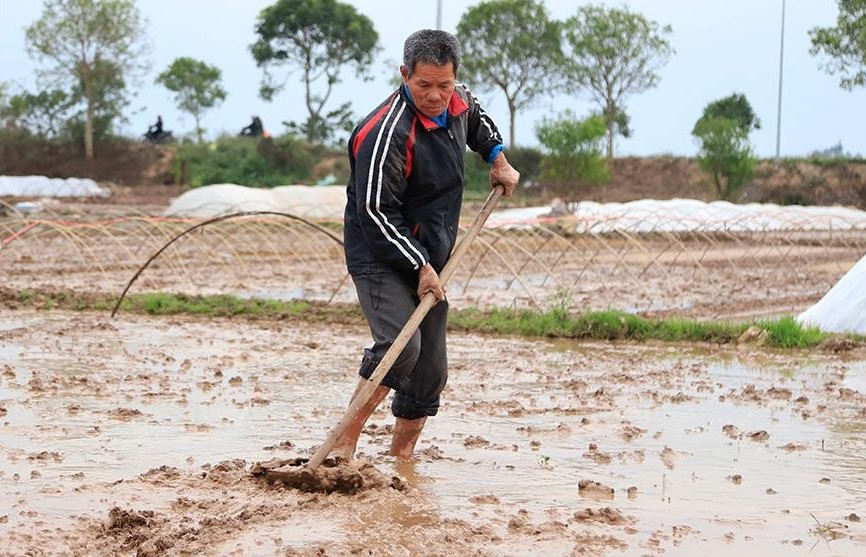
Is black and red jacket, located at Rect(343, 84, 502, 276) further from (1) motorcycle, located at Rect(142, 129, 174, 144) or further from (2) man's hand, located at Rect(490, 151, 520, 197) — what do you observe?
(1) motorcycle, located at Rect(142, 129, 174, 144)

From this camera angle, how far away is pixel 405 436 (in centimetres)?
415

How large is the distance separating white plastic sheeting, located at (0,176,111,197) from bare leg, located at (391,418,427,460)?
28.0m

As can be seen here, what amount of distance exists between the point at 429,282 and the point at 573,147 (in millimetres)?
27569

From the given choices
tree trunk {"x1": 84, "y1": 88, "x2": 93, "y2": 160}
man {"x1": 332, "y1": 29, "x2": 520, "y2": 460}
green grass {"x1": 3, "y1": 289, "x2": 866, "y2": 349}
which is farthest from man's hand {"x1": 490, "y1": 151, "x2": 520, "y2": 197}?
tree trunk {"x1": 84, "y1": 88, "x2": 93, "y2": 160}

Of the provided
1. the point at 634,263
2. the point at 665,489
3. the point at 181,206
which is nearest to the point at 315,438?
the point at 665,489

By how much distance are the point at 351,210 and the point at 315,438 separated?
44.5 inches

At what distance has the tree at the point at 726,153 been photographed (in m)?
32.9

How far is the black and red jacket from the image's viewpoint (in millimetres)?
3641

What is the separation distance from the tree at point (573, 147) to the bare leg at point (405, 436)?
27.0m

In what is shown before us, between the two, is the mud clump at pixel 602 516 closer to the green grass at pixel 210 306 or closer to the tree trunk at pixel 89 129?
the green grass at pixel 210 306

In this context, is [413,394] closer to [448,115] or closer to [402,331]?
[402,331]

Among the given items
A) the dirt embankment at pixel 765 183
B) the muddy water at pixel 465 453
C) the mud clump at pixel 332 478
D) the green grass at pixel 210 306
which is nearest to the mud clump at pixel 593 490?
the muddy water at pixel 465 453

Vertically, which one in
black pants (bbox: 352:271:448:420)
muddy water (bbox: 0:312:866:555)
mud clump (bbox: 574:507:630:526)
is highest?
black pants (bbox: 352:271:448:420)

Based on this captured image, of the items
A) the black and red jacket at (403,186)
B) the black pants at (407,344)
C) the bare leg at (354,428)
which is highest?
the black and red jacket at (403,186)
